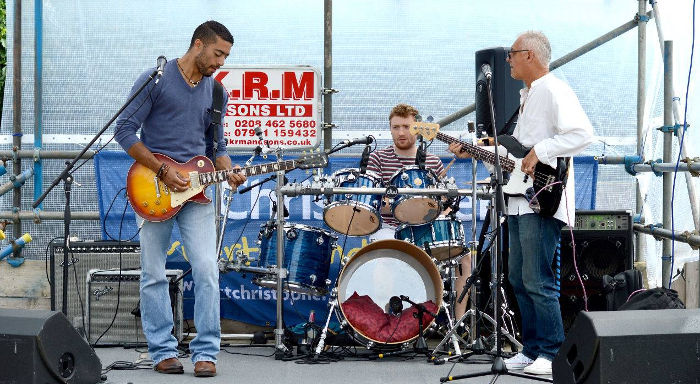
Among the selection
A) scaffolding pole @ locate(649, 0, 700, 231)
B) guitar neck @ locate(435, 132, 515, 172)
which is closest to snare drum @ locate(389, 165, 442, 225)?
guitar neck @ locate(435, 132, 515, 172)

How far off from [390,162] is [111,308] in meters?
2.37

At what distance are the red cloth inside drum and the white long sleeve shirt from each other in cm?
118

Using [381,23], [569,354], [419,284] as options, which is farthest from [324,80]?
[569,354]

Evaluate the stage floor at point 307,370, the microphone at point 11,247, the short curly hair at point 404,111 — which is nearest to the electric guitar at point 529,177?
the stage floor at point 307,370

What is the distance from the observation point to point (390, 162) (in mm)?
7277

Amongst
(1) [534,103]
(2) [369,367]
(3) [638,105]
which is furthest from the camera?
(3) [638,105]

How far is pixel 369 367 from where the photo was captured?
6.03m

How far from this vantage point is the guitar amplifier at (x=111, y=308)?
6.87 meters

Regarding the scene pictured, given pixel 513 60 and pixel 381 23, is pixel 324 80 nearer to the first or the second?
pixel 381 23

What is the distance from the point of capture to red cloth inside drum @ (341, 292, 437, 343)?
637cm

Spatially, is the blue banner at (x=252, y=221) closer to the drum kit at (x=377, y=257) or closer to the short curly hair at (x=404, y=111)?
the short curly hair at (x=404, y=111)

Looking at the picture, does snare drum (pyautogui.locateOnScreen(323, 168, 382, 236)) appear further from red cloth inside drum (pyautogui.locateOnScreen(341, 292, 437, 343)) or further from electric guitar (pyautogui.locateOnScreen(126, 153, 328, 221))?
electric guitar (pyautogui.locateOnScreen(126, 153, 328, 221))

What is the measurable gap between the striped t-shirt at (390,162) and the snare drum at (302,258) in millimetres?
843

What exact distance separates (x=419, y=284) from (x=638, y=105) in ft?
8.45
